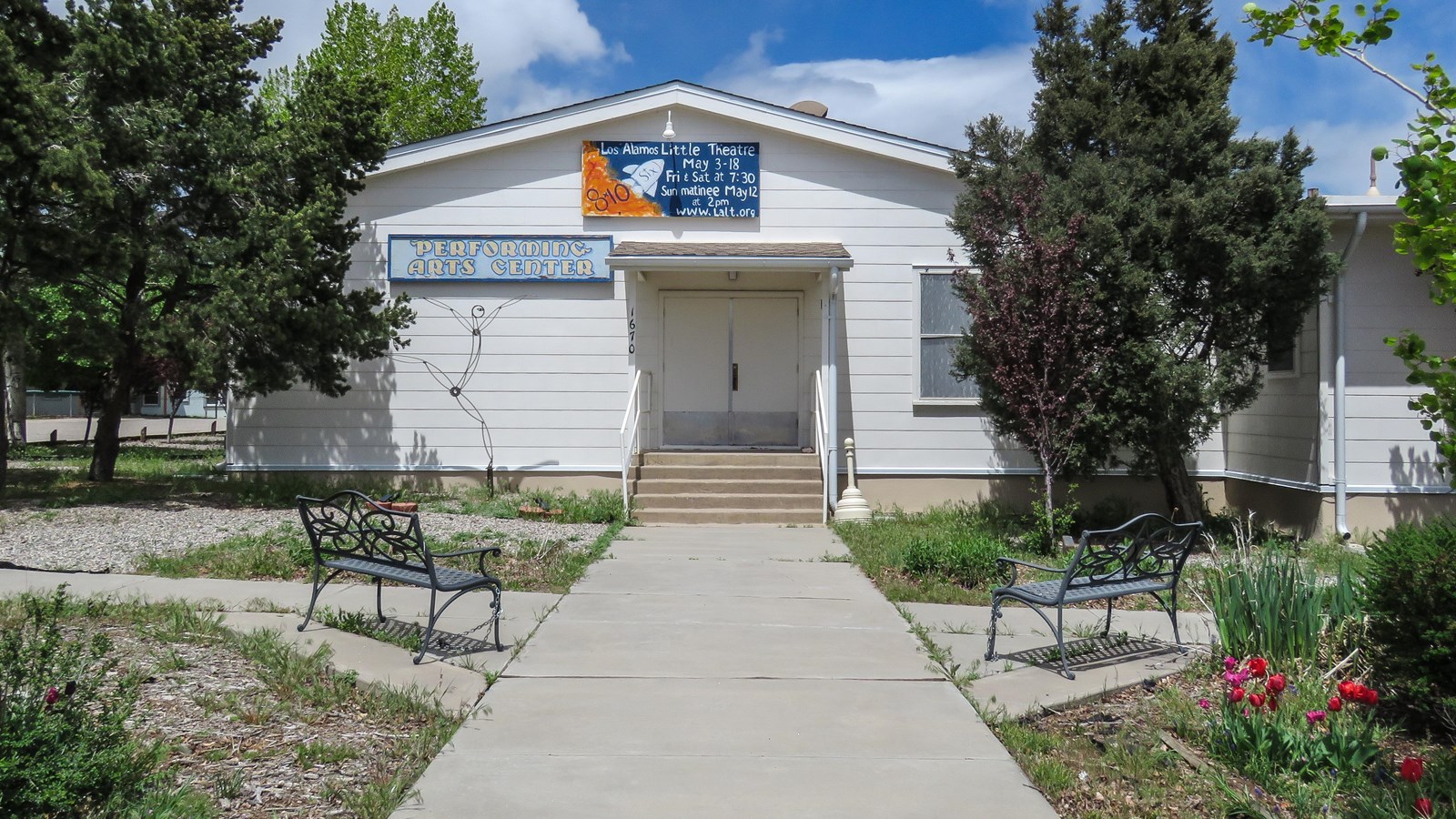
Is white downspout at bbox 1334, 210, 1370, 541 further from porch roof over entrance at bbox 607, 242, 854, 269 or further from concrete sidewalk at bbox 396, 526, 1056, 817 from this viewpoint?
concrete sidewalk at bbox 396, 526, 1056, 817

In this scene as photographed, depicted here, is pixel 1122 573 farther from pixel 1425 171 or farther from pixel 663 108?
pixel 663 108

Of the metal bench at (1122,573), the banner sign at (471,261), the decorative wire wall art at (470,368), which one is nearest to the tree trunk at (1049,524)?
the metal bench at (1122,573)

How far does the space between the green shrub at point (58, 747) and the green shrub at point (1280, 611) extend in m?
5.52

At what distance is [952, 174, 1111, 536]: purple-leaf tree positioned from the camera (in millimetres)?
10156

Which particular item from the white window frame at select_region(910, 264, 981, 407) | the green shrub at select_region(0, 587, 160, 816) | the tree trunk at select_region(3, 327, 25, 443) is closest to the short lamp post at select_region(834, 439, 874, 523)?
the white window frame at select_region(910, 264, 981, 407)

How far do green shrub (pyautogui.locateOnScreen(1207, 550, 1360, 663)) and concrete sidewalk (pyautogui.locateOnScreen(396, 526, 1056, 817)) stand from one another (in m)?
1.70

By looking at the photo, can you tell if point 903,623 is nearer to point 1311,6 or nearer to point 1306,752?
point 1306,752

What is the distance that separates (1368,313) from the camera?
11.9 m

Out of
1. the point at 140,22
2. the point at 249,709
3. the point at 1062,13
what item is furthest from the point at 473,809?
the point at 140,22

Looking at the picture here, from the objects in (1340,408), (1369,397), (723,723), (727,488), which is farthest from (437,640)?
(1369,397)

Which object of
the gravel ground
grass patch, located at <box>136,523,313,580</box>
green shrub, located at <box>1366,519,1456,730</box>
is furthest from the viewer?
the gravel ground

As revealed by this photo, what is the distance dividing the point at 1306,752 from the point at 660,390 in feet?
37.6

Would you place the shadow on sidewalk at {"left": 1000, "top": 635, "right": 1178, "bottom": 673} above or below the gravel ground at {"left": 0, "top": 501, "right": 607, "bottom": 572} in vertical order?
below

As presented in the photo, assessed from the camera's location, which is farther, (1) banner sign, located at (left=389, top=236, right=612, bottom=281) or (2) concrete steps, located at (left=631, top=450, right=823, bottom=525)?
(1) banner sign, located at (left=389, top=236, right=612, bottom=281)
